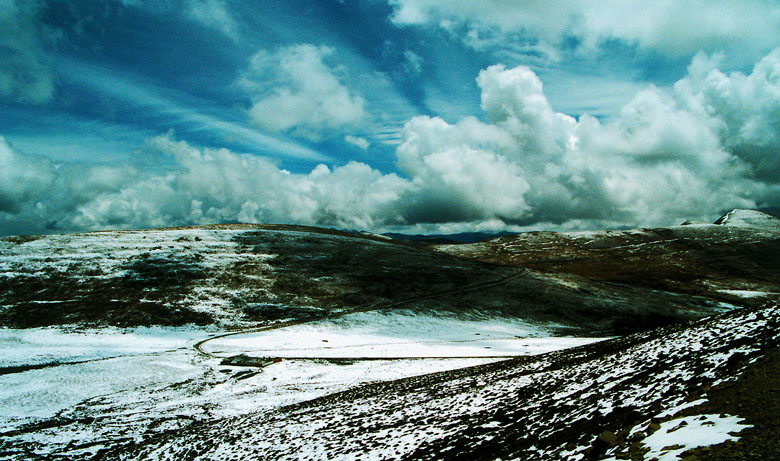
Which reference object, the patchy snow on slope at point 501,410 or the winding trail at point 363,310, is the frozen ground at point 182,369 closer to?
the winding trail at point 363,310

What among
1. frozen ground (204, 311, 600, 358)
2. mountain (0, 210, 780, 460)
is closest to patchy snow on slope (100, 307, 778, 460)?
mountain (0, 210, 780, 460)

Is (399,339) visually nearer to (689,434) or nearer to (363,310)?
(363,310)

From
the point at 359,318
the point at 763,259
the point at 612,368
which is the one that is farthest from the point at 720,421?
the point at 763,259

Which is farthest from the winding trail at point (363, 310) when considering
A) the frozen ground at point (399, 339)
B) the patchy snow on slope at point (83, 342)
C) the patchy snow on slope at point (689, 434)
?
the patchy snow on slope at point (689, 434)

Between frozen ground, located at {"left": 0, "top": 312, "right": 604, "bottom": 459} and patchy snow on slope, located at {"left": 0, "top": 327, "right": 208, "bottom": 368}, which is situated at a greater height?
patchy snow on slope, located at {"left": 0, "top": 327, "right": 208, "bottom": 368}

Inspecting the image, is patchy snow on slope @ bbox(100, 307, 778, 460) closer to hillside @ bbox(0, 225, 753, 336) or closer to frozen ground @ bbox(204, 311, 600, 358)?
frozen ground @ bbox(204, 311, 600, 358)

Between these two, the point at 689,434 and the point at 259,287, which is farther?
the point at 259,287

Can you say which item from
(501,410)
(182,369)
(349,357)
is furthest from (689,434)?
(182,369)

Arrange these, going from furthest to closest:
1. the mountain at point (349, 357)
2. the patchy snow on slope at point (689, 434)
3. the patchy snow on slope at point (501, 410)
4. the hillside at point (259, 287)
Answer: the hillside at point (259, 287)
the patchy snow on slope at point (501, 410)
the mountain at point (349, 357)
the patchy snow on slope at point (689, 434)

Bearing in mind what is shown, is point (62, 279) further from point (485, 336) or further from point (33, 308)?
point (485, 336)

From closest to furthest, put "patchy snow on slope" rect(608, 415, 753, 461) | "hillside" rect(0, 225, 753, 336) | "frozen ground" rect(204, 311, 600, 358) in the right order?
"patchy snow on slope" rect(608, 415, 753, 461)
"frozen ground" rect(204, 311, 600, 358)
"hillside" rect(0, 225, 753, 336)

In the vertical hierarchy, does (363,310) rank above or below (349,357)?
above
